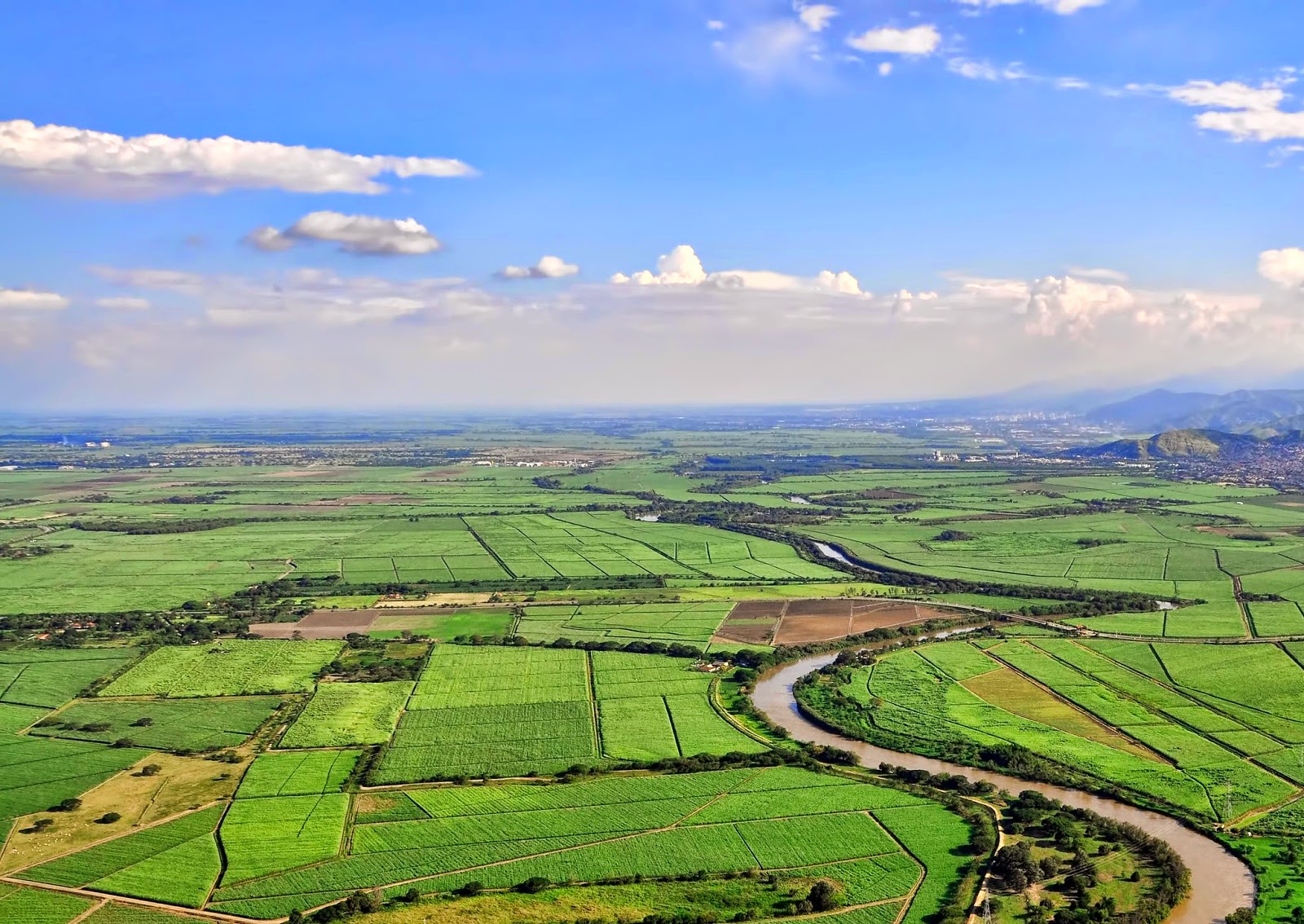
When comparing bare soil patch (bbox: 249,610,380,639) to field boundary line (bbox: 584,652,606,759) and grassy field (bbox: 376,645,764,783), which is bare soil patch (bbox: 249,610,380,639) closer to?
grassy field (bbox: 376,645,764,783)

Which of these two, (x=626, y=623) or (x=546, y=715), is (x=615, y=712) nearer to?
(x=546, y=715)

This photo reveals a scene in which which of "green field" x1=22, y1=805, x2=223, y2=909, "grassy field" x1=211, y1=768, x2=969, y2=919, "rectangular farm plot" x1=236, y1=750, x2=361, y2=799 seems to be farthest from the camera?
"rectangular farm plot" x1=236, y1=750, x2=361, y2=799

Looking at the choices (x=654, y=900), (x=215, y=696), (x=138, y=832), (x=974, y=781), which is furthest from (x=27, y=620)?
(x=974, y=781)

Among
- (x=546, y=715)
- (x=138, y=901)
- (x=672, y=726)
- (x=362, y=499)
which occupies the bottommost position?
(x=672, y=726)

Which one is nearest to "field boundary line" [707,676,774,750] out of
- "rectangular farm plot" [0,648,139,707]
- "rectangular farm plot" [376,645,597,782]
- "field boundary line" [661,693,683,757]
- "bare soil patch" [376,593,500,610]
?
"field boundary line" [661,693,683,757]

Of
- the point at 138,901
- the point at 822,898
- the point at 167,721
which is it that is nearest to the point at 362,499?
the point at 167,721

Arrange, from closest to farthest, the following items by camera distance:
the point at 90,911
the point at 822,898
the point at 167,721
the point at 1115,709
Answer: the point at 90,911 < the point at 822,898 < the point at 167,721 < the point at 1115,709

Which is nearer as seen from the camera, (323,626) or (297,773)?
(297,773)
